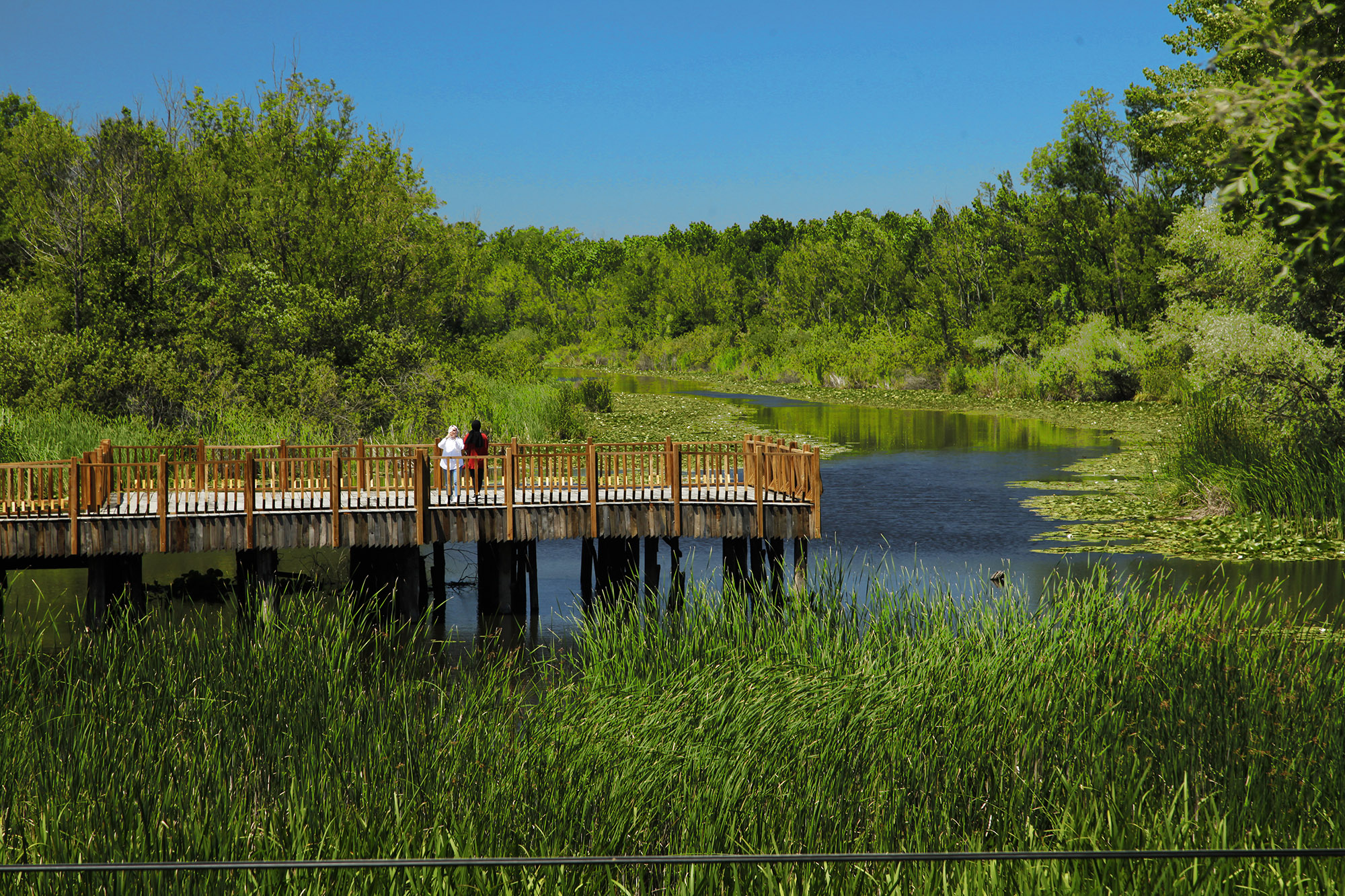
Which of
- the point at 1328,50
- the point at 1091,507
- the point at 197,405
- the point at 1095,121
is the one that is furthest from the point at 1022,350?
the point at 1328,50

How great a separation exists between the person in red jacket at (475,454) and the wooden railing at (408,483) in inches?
1.9

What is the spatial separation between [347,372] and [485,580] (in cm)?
1898

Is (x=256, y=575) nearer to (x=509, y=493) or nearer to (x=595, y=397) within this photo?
(x=509, y=493)

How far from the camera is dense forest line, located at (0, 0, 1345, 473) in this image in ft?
38.3

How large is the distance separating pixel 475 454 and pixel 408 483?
1.49m

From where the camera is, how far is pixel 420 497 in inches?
772

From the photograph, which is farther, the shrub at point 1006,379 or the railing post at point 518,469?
the shrub at point 1006,379

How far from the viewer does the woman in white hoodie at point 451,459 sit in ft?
67.2

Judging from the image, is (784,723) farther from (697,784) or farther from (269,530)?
(269,530)

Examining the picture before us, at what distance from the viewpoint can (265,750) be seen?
408 inches

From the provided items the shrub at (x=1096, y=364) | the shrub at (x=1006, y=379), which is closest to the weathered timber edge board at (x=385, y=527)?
the shrub at (x=1096, y=364)

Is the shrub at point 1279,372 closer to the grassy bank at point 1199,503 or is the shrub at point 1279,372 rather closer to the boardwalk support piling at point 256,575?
the grassy bank at point 1199,503

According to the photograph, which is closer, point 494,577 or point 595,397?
point 494,577

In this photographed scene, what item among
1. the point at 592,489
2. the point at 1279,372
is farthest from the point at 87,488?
the point at 1279,372
